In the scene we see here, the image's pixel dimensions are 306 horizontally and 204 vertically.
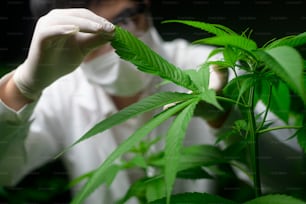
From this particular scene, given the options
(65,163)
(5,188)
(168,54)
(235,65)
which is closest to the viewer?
(235,65)

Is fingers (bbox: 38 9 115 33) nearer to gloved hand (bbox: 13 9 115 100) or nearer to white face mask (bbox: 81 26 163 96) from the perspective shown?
gloved hand (bbox: 13 9 115 100)

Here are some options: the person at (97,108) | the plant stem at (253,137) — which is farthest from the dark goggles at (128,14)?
the plant stem at (253,137)

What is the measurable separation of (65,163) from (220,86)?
59cm

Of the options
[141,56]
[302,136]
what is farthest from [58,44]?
[302,136]

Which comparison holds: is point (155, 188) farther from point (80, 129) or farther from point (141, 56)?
point (80, 129)

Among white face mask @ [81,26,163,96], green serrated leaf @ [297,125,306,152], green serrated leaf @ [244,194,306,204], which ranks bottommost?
white face mask @ [81,26,163,96]

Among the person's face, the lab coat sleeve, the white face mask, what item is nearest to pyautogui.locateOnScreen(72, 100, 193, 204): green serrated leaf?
the lab coat sleeve

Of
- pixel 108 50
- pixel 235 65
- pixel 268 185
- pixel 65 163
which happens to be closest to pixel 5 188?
pixel 65 163

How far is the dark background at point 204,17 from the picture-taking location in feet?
1.95

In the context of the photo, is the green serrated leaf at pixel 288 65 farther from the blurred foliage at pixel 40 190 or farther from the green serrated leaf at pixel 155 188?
the blurred foliage at pixel 40 190

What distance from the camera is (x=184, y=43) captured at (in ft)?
3.76

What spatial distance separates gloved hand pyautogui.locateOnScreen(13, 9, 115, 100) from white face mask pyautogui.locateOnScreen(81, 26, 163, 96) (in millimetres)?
390

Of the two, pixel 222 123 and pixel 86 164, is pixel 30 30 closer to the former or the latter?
pixel 222 123

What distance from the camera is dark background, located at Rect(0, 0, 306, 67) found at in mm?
594
